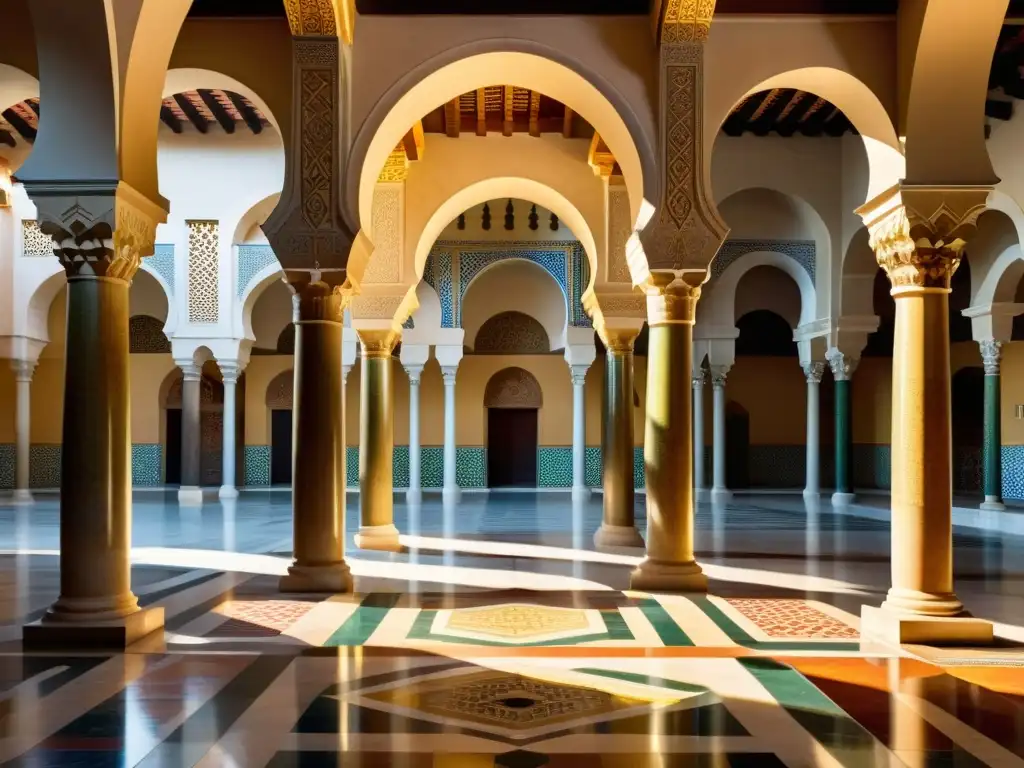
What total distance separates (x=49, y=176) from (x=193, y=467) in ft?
37.1

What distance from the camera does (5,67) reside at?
18.0 feet

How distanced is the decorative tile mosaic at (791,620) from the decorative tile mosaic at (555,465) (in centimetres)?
1280

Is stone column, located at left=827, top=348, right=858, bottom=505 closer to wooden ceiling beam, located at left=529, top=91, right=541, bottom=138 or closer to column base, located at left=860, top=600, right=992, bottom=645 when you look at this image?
wooden ceiling beam, located at left=529, top=91, right=541, bottom=138

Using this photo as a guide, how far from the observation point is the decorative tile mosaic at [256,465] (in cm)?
1942

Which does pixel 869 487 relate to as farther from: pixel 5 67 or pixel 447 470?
pixel 5 67

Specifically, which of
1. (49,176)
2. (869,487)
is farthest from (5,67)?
(869,487)

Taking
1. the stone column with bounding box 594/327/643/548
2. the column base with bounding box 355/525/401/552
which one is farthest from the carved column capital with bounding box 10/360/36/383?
the stone column with bounding box 594/327/643/548

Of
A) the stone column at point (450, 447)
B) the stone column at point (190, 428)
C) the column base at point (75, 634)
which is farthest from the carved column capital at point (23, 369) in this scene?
the column base at point (75, 634)

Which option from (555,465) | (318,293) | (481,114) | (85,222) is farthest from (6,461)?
(85,222)

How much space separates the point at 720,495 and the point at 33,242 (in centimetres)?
1232

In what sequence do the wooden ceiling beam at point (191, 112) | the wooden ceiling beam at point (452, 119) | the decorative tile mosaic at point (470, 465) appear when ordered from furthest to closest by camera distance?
the decorative tile mosaic at point (470, 465)
the wooden ceiling beam at point (191, 112)
the wooden ceiling beam at point (452, 119)

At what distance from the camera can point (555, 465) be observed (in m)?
19.2

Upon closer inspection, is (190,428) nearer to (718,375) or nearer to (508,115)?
(718,375)

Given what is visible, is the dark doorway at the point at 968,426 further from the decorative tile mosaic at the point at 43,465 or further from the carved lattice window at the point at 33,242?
the decorative tile mosaic at the point at 43,465
